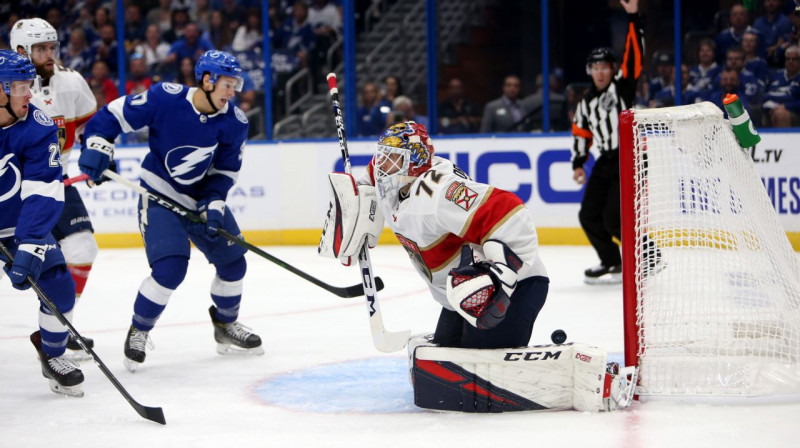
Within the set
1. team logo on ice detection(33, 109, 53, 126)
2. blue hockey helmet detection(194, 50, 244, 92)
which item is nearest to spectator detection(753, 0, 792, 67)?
blue hockey helmet detection(194, 50, 244, 92)

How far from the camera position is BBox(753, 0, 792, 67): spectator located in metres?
7.02

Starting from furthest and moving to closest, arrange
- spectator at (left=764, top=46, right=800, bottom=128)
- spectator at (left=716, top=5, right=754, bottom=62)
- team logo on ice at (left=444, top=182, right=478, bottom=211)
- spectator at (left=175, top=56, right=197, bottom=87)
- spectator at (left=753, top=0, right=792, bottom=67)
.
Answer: spectator at (left=175, top=56, right=197, bottom=87) < spectator at (left=716, top=5, right=754, bottom=62) < spectator at (left=753, top=0, right=792, bottom=67) < spectator at (left=764, top=46, right=800, bottom=128) < team logo on ice at (left=444, top=182, right=478, bottom=211)

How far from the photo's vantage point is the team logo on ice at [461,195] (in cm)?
282

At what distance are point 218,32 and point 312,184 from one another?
6.04ft

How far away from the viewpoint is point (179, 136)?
3.80 meters

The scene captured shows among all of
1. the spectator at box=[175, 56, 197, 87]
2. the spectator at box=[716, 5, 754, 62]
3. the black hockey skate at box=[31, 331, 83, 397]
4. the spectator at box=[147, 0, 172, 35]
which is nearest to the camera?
the black hockey skate at box=[31, 331, 83, 397]

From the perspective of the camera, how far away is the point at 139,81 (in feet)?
28.7

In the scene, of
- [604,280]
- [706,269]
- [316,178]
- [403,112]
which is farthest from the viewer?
[403,112]

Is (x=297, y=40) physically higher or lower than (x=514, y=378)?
higher

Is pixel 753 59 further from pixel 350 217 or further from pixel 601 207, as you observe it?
pixel 350 217

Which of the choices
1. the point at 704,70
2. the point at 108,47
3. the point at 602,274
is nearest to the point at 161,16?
the point at 108,47

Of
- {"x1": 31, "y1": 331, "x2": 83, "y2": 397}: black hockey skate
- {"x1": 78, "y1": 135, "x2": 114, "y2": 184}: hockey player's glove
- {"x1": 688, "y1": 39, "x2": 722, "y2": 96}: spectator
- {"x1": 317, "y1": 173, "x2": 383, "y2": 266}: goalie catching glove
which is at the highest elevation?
{"x1": 688, "y1": 39, "x2": 722, "y2": 96}: spectator

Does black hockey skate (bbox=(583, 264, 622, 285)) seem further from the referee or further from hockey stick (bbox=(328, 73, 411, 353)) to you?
hockey stick (bbox=(328, 73, 411, 353))

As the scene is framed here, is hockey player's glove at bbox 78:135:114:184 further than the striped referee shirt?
No
